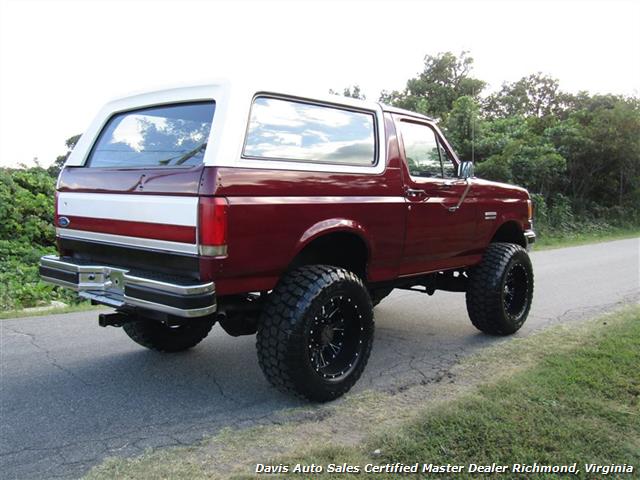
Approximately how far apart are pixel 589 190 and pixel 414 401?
21.2 m

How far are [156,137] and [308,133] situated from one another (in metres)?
1.06

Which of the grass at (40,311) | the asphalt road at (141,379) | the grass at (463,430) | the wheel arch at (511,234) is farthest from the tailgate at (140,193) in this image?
the wheel arch at (511,234)

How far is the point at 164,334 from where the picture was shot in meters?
4.81

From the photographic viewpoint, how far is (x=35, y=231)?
33.7 ft

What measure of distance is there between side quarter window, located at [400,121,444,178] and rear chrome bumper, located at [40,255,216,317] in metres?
2.19

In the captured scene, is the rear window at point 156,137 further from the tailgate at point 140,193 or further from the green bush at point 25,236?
the green bush at point 25,236

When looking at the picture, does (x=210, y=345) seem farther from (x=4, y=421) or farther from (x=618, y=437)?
(x=618, y=437)

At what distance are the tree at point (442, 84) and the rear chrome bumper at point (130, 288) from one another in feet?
83.3

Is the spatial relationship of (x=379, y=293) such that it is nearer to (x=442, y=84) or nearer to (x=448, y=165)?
(x=448, y=165)

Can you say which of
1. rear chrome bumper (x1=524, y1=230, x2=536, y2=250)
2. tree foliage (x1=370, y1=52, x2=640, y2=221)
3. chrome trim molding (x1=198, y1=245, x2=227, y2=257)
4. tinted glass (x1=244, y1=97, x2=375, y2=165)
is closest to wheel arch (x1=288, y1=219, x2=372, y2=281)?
tinted glass (x1=244, y1=97, x2=375, y2=165)

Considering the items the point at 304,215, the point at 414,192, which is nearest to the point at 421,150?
the point at 414,192

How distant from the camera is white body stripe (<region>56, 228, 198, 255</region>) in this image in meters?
3.39

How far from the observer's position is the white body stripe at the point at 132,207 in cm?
335

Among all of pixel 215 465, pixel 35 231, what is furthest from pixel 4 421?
pixel 35 231
